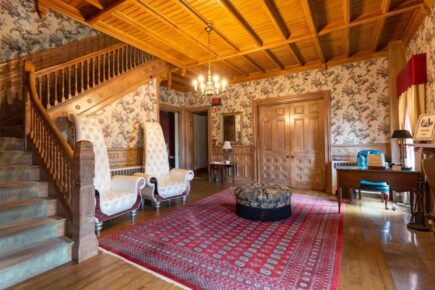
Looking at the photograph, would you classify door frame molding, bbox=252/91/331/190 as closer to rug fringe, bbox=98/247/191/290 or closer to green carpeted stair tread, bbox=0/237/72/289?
rug fringe, bbox=98/247/191/290

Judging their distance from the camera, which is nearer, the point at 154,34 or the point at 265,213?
the point at 265,213

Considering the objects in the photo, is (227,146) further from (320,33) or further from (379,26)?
(379,26)

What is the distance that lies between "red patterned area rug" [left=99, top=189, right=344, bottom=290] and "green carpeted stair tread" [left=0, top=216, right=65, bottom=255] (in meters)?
0.55

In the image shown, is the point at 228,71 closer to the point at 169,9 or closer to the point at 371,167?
the point at 169,9

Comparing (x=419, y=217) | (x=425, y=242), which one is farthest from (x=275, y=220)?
(x=419, y=217)

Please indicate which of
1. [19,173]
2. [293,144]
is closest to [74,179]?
[19,173]

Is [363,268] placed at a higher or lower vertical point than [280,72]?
lower

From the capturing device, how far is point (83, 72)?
3971mm

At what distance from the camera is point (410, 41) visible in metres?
4.04

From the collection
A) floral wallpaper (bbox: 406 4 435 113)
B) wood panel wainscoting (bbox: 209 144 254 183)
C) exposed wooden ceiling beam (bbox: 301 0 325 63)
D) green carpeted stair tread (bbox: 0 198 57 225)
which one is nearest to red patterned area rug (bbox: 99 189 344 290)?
green carpeted stair tread (bbox: 0 198 57 225)

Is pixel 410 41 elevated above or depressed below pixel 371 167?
above

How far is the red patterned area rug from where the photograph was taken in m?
1.87

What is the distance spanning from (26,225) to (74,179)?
61cm

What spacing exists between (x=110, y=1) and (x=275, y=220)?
4.13 meters
